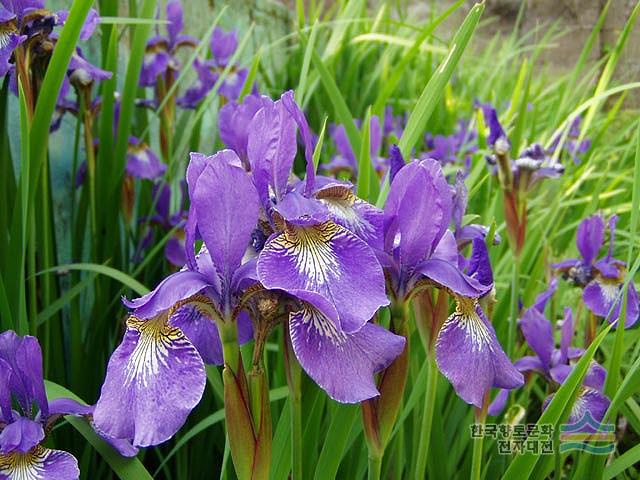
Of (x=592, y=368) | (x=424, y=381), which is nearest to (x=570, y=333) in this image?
(x=592, y=368)

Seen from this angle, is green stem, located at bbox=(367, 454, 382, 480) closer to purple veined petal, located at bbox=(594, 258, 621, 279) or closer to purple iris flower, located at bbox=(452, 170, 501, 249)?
purple iris flower, located at bbox=(452, 170, 501, 249)

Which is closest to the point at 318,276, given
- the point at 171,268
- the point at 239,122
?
the point at 239,122

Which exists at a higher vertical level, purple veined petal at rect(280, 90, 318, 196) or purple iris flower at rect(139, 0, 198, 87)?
purple veined petal at rect(280, 90, 318, 196)

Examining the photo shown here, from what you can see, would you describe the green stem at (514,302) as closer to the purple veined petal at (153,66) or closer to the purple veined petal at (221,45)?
the purple veined petal at (153,66)

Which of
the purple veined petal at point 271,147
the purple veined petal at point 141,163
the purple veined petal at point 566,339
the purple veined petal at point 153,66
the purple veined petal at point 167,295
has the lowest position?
the purple veined petal at point 566,339

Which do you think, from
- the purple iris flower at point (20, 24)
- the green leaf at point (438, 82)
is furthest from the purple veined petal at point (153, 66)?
the green leaf at point (438, 82)

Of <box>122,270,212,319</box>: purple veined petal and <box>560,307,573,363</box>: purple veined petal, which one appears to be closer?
<box>122,270,212,319</box>: purple veined petal

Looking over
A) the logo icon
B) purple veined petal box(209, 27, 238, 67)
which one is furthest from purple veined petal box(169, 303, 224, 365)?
purple veined petal box(209, 27, 238, 67)
